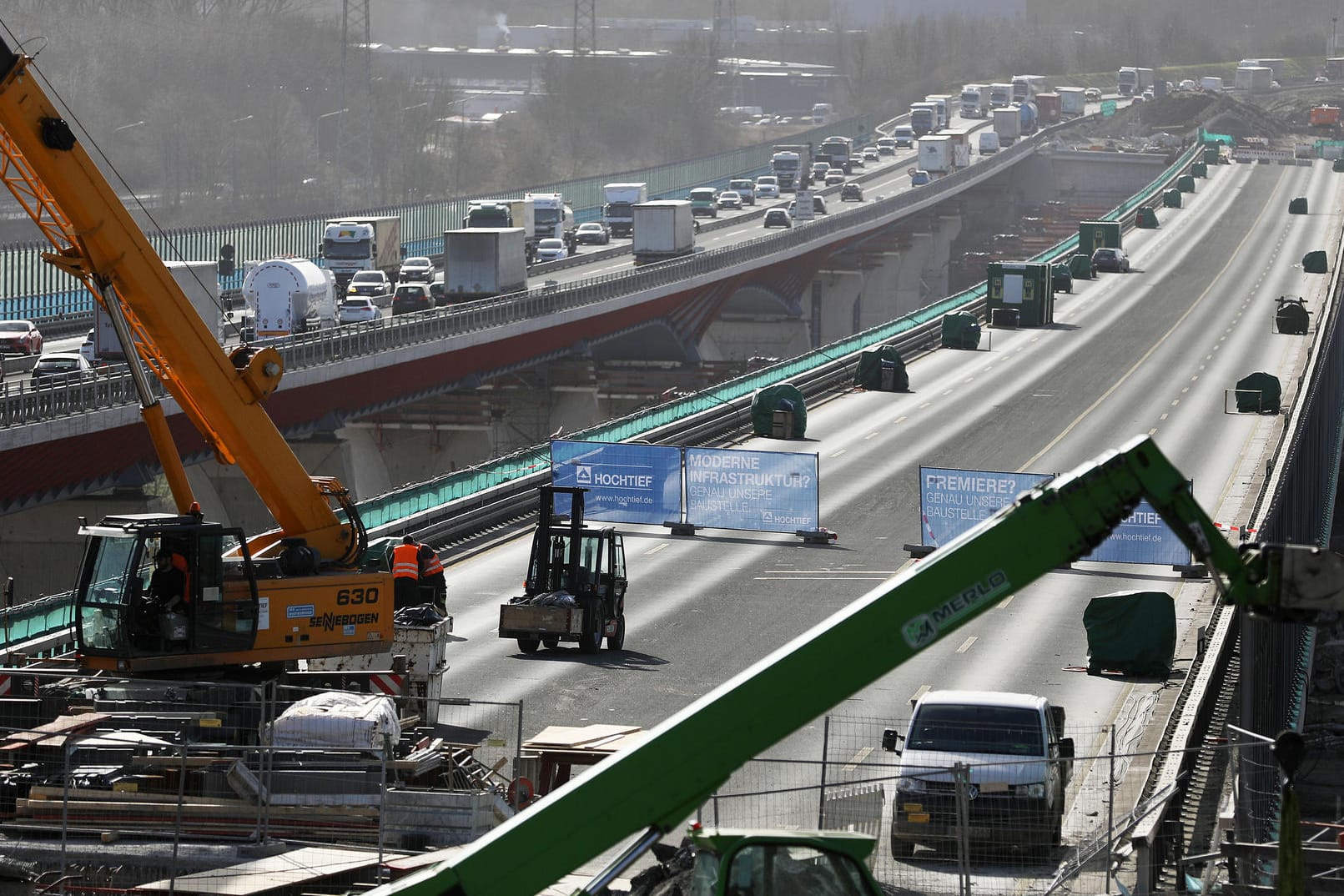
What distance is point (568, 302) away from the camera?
251ft

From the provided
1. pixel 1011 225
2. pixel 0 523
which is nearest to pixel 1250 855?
pixel 0 523

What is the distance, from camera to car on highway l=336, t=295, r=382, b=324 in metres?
69.9

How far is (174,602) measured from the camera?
66.1 feet

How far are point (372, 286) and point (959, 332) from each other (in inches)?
1000

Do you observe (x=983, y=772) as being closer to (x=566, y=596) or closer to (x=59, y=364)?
(x=566, y=596)

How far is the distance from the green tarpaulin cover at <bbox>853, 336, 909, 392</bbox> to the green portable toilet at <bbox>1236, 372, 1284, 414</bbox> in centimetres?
1247

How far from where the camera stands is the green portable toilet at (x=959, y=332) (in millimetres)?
83438

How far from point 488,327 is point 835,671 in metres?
59.6

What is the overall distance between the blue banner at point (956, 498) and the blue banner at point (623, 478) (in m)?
6.03

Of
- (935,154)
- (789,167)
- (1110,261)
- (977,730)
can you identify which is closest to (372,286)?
(1110,261)

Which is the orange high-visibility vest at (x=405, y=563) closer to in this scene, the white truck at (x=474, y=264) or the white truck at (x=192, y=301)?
the white truck at (x=192, y=301)

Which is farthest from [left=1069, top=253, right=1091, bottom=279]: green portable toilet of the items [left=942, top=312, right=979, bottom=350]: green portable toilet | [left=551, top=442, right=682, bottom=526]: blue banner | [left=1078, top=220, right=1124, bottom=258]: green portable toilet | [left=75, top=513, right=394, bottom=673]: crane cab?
[left=75, top=513, right=394, bottom=673]: crane cab

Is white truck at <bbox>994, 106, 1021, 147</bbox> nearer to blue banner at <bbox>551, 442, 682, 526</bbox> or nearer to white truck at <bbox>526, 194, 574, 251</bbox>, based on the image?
A: white truck at <bbox>526, 194, 574, 251</bbox>

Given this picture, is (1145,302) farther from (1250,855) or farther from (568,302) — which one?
(1250,855)
